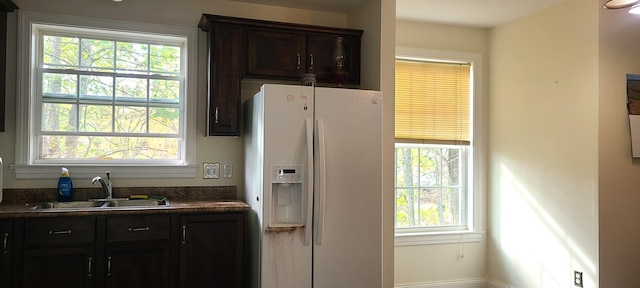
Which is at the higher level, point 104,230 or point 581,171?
point 581,171

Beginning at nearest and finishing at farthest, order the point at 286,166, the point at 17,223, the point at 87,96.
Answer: the point at 17,223, the point at 286,166, the point at 87,96

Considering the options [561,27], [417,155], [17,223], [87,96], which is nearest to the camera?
[17,223]

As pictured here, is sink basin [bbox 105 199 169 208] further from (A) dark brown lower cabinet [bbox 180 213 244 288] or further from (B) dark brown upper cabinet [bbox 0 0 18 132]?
(B) dark brown upper cabinet [bbox 0 0 18 132]

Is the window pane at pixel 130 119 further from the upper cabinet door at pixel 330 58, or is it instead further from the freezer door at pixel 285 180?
the upper cabinet door at pixel 330 58

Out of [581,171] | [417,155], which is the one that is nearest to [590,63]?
[581,171]

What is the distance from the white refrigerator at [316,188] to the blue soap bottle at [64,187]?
49.2 inches

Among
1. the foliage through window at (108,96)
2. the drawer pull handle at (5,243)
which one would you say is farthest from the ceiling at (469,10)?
the drawer pull handle at (5,243)

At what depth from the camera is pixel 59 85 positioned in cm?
340


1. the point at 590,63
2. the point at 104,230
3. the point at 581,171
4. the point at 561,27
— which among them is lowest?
the point at 104,230

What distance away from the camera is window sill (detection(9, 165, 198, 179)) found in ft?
10.6

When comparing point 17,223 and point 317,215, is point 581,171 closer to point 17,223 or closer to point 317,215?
point 317,215

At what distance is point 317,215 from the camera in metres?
3.00

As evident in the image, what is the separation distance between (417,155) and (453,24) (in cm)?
124

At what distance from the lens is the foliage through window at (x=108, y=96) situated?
3.38 metres
